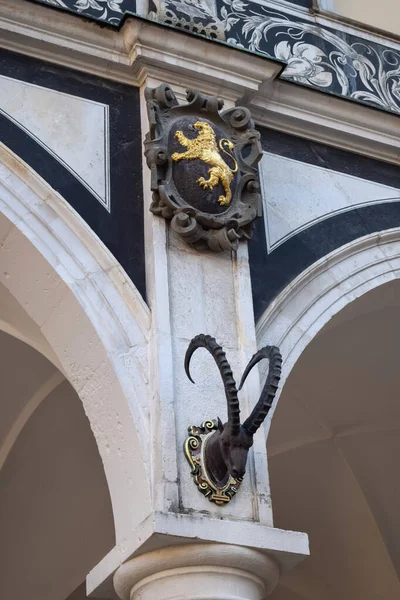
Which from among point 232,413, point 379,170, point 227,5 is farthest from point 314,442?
point 232,413

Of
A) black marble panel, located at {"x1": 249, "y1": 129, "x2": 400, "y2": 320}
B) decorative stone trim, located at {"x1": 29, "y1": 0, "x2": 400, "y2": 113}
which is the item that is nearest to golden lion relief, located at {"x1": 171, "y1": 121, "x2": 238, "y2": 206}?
black marble panel, located at {"x1": 249, "y1": 129, "x2": 400, "y2": 320}

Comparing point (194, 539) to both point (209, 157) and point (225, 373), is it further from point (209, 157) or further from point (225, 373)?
point (209, 157)

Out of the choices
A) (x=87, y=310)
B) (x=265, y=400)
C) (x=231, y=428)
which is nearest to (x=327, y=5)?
(x=87, y=310)

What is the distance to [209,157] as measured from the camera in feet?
16.8

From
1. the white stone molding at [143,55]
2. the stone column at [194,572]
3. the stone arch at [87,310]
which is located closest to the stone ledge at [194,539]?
the stone column at [194,572]

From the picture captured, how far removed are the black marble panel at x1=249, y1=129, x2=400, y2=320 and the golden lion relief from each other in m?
0.40

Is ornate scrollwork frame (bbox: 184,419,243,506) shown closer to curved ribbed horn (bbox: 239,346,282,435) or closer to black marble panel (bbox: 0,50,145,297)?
curved ribbed horn (bbox: 239,346,282,435)

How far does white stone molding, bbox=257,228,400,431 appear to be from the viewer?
5219mm

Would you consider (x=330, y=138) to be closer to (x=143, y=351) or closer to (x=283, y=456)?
(x=143, y=351)

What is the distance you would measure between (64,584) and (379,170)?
3601 mm

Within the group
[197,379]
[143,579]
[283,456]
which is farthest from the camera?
[283,456]

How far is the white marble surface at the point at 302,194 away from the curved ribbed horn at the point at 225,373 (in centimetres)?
112

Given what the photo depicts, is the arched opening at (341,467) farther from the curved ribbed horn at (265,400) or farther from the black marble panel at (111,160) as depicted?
the curved ribbed horn at (265,400)

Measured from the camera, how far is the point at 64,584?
7734 millimetres
